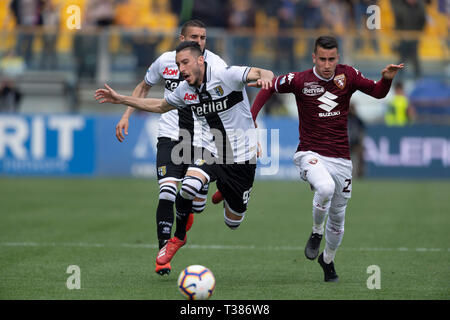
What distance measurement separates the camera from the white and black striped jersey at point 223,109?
306 inches

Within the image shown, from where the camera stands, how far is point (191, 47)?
752 cm

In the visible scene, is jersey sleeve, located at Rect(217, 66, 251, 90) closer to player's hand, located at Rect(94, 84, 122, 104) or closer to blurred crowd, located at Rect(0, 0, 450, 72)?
player's hand, located at Rect(94, 84, 122, 104)

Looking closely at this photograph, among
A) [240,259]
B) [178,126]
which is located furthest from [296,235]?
[178,126]

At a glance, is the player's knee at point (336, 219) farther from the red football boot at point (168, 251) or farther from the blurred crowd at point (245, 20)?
the blurred crowd at point (245, 20)

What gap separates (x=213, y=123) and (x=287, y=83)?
83 centimetres

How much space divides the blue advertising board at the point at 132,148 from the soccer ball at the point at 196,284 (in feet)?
42.5

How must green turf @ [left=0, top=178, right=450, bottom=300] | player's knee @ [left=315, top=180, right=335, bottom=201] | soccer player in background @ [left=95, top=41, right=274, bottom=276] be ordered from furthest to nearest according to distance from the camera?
soccer player in background @ [left=95, top=41, right=274, bottom=276], player's knee @ [left=315, top=180, right=335, bottom=201], green turf @ [left=0, top=178, right=450, bottom=300]

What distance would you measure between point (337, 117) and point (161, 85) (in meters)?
13.9

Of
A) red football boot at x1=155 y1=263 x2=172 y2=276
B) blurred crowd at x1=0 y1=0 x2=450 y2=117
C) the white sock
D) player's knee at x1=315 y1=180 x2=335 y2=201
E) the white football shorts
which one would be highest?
blurred crowd at x1=0 y1=0 x2=450 y2=117

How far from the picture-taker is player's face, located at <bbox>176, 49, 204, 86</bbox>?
749 cm

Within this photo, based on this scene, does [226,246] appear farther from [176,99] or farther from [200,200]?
[176,99]

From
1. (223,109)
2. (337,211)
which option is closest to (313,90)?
(223,109)

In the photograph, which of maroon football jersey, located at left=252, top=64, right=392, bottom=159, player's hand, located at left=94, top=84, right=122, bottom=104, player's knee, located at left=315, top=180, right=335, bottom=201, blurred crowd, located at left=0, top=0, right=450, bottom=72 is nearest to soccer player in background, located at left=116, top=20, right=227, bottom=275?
player's hand, located at left=94, top=84, right=122, bottom=104
